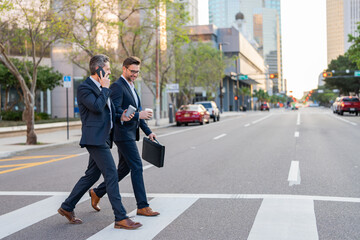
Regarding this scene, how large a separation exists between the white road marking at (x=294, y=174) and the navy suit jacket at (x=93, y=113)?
3.82 meters

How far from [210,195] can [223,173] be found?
2.14 metres

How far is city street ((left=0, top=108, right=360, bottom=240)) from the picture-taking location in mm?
4566

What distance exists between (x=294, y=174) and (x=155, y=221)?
407 cm

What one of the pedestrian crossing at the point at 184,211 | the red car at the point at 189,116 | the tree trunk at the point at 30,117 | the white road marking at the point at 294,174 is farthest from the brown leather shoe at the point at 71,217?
the red car at the point at 189,116

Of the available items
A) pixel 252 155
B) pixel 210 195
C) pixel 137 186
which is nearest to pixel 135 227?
pixel 137 186

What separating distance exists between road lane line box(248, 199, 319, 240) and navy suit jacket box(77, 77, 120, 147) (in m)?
1.87

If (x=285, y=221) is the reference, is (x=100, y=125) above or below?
above

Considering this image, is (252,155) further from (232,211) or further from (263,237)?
(263,237)

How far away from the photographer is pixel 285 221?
4.88 metres

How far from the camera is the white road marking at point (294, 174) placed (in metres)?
7.41

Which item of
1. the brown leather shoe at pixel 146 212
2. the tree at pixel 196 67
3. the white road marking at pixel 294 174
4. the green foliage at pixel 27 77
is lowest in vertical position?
the white road marking at pixel 294 174

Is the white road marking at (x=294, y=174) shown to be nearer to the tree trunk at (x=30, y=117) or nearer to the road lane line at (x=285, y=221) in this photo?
the road lane line at (x=285, y=221)

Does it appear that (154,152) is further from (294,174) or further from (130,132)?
(294,174)

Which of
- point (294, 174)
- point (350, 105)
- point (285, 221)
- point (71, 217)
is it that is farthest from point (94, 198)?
point (350, 105)
